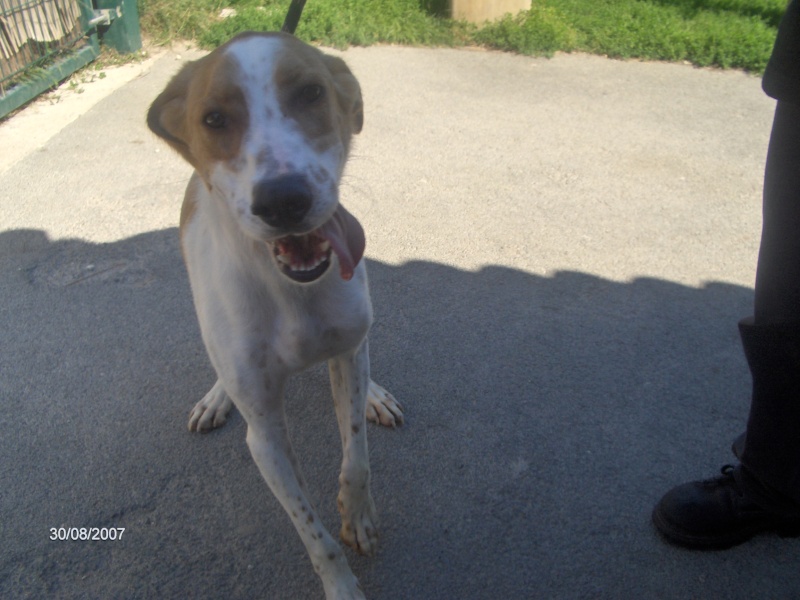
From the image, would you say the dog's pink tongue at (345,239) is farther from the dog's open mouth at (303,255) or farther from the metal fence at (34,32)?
the metal fence at (34,32)

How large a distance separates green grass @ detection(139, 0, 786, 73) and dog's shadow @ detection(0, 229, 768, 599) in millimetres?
3975

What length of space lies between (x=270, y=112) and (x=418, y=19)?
20.3 feet

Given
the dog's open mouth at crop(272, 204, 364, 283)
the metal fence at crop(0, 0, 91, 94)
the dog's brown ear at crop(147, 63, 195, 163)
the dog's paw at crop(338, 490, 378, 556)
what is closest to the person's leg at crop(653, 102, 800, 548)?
the dog's paw at crop(338, 490, 378, 556)

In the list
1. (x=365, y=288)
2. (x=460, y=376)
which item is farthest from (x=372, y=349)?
(x=365, y=288)

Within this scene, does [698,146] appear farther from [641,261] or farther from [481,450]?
[481,450]

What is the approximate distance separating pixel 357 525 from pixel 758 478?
126 cm

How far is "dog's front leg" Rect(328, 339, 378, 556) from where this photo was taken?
2.20 metres

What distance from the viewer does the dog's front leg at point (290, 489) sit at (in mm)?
2025

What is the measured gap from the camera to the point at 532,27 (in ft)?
22.6

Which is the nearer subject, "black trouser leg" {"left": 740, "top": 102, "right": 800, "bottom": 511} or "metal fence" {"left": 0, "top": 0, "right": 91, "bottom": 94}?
"black trouser leg" {"left": 740, "top": 102, "right": 800, "bottom": 511}

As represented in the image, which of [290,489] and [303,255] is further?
[290,489]

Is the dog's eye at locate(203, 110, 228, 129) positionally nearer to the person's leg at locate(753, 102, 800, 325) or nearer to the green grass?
the person's leg at locate(753, 102, 800, 325)

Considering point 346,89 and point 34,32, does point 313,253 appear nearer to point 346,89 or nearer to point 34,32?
point 346,89

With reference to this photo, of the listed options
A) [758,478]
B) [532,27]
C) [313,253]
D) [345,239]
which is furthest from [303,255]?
[532,27]
